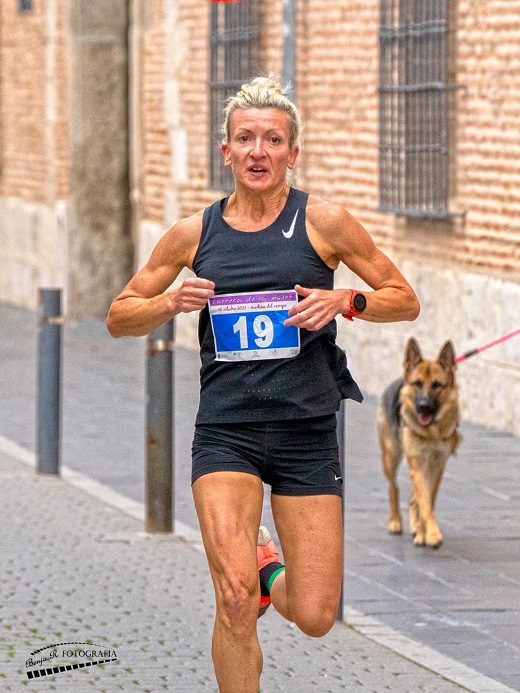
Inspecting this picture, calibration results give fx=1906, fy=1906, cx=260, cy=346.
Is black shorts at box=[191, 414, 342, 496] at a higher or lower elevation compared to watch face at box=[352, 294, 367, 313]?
lower

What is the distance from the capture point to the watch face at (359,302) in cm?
546

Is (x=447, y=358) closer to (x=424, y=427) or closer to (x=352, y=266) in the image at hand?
(x=424, y=427)

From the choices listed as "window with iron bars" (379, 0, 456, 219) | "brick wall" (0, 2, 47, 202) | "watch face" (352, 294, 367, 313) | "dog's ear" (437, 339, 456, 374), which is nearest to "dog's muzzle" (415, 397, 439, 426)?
"dog's ear" (437, 339, 456, 374)

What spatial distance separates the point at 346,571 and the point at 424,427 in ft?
3.86

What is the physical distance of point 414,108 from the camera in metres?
14.8

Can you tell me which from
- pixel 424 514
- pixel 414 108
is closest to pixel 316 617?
pixel 424 514

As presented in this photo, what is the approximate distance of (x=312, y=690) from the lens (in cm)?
629

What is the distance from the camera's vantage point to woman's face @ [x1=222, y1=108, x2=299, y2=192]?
18.0 feet

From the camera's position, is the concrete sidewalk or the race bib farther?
the concrete sidewalk

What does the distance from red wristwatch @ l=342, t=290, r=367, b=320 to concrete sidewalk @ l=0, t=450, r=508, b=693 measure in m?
1.48

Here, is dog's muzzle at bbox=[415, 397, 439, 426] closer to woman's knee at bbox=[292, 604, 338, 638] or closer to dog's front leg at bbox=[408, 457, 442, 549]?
dog's front leg at bbox=[408, 457, 442, 549]

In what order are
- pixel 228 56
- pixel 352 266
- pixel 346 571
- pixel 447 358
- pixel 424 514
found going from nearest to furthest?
pixel 352 266 → pixel 346 571 → pixel 424 514 → pixel 447 358 → pixel 228 56

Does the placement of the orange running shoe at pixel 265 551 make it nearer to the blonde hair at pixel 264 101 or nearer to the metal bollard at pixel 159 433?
the blonde hair at pixel 264 101

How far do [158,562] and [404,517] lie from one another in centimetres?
183
